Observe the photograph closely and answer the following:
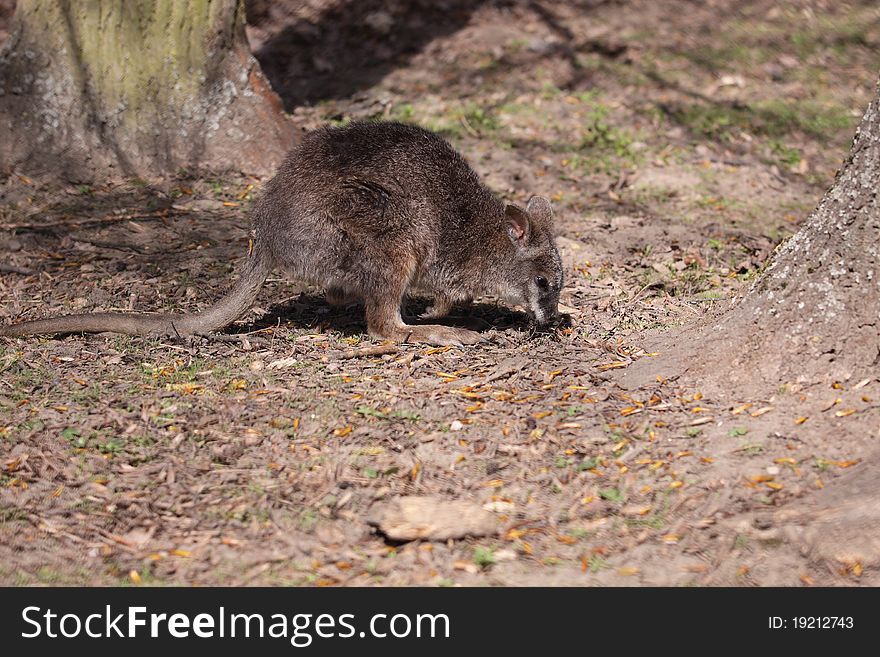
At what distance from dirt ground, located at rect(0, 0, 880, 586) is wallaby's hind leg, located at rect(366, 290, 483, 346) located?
0.40ft

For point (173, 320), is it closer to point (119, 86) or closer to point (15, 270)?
point (15, 270)

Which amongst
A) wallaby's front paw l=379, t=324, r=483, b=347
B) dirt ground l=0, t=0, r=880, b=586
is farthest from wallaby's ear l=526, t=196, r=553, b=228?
wallaby's front paw l=379, t=324, r=483, b=347

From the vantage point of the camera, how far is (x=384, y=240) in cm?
610

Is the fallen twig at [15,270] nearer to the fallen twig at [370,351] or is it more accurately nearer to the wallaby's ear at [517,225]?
the fallen twig at [370,351]

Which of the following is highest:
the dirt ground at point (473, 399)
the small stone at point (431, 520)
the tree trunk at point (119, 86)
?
the tree trunk at point (119, 86)

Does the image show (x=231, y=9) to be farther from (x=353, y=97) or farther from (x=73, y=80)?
(x=353, y=97)

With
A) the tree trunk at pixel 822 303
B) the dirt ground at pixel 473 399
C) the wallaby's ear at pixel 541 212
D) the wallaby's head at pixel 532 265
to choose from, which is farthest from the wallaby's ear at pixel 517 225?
the tree trunk at pixel 822 303

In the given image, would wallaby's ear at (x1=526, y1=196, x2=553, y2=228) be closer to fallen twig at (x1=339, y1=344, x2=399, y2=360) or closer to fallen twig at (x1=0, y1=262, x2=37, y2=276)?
fallen twig at (x1=339, y1=344, x2=399, y2=360)

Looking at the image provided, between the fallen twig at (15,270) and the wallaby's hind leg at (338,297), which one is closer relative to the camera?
the wallaby's hind leg at (338,297)

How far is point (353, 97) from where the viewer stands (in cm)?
1011

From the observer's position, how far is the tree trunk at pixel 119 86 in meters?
8.05

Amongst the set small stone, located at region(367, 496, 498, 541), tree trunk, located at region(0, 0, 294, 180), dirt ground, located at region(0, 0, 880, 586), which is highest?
tree trunk, located at region(0, 0, 294, 180)

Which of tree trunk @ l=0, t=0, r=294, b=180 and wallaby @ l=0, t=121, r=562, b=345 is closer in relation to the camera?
wallaby @ l=0, t=121, r=562, b=345

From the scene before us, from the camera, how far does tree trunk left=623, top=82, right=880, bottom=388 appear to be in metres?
4.68
